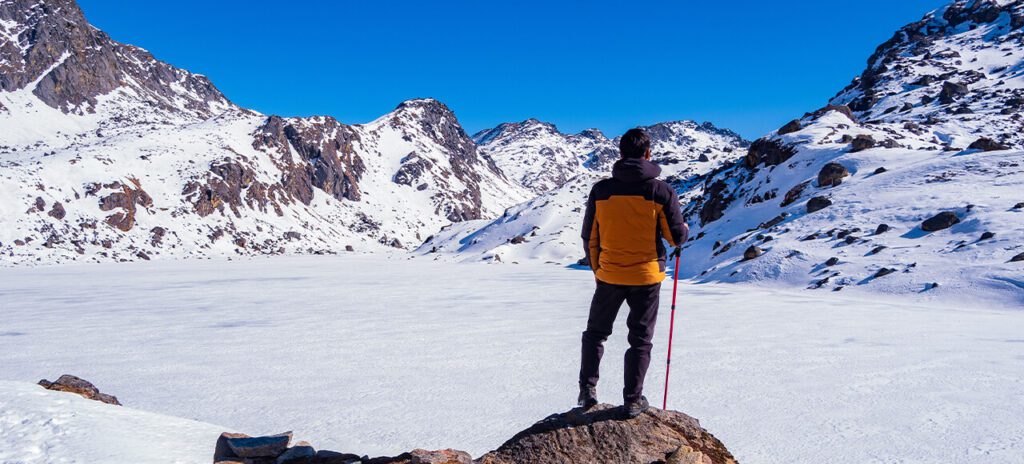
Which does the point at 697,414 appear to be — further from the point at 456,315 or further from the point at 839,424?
the point at 456,315

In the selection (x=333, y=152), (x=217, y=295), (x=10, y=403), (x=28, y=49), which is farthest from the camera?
(x=333, y=152)

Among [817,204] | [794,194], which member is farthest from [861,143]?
[817,204]

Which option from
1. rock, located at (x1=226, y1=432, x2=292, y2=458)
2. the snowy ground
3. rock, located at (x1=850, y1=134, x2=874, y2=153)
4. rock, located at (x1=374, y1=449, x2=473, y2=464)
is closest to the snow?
the snowy ground

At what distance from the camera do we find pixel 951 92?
200 ft

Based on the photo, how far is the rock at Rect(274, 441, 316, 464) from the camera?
393cm

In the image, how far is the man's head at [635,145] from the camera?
442 centimetres

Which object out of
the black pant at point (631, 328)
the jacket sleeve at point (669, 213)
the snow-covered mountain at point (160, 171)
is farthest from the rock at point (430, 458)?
the snow-covered mountain at point (160, 171)

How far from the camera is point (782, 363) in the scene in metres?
7.29

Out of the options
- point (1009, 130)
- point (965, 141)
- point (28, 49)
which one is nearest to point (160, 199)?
point (28, 49)

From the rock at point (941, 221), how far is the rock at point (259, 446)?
25.3m

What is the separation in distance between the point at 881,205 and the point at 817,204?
3.08m

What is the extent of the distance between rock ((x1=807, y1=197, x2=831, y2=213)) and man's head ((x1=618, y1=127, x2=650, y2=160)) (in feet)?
91.2

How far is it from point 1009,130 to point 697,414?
61.2 metres

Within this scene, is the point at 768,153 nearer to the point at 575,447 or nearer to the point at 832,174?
the point at 832,174
